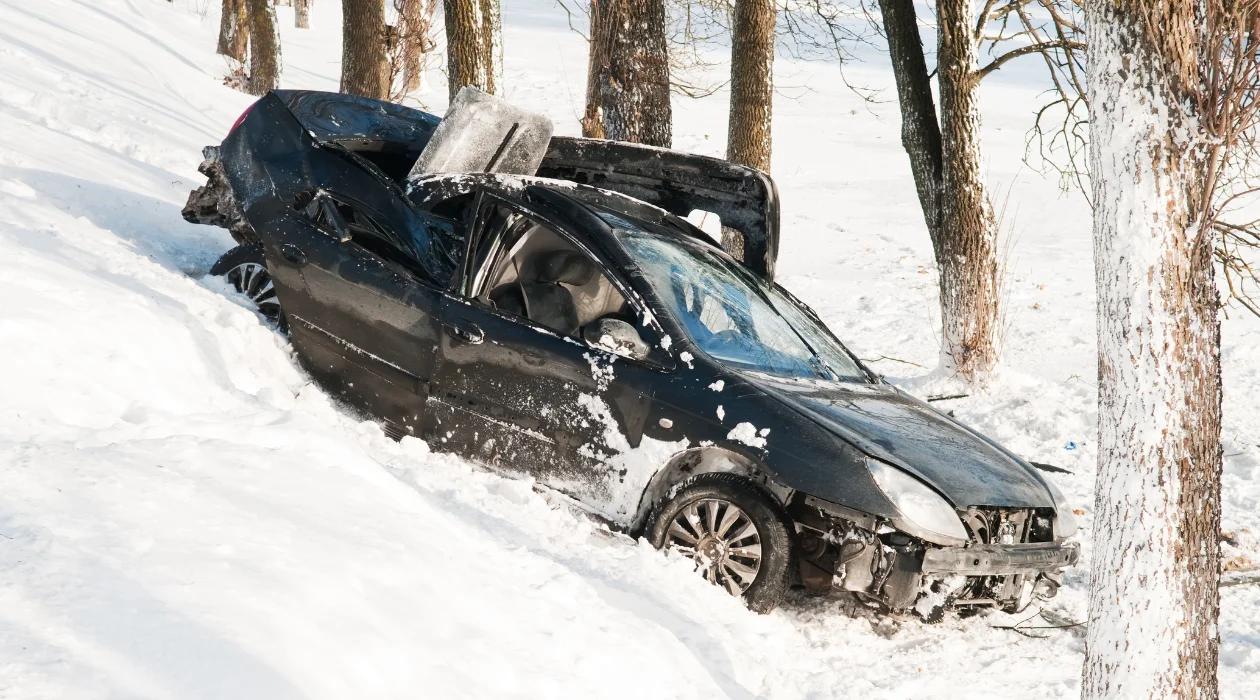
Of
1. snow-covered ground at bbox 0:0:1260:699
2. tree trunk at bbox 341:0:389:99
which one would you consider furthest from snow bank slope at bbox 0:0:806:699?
tree trunk at bbox 341:0:389:99

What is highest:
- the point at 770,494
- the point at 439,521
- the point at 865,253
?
the point at 865,253

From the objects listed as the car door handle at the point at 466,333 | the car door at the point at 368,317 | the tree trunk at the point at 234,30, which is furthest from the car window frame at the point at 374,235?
the tree trunk at the point at 234,30

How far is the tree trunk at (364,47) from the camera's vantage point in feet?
48.3

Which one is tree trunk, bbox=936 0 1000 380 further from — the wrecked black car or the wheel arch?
the wheel arch

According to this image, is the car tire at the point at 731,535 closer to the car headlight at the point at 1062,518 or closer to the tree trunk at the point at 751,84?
the car headlight at the point at 1062,518

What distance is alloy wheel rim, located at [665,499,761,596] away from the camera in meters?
4.57

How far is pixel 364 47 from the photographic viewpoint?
14805 millimetres

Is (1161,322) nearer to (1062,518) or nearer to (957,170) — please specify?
(1062,518)

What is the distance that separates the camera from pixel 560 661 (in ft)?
11.7

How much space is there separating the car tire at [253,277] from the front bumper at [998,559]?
3.94 meters

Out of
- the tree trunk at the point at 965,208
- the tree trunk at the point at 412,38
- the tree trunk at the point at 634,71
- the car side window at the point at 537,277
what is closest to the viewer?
the car side window at the point at 537,277

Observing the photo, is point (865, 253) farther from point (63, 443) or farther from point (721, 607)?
point (63, 443)

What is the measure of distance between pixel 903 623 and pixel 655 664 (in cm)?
162

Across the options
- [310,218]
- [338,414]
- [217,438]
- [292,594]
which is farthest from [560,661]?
[310,218]
